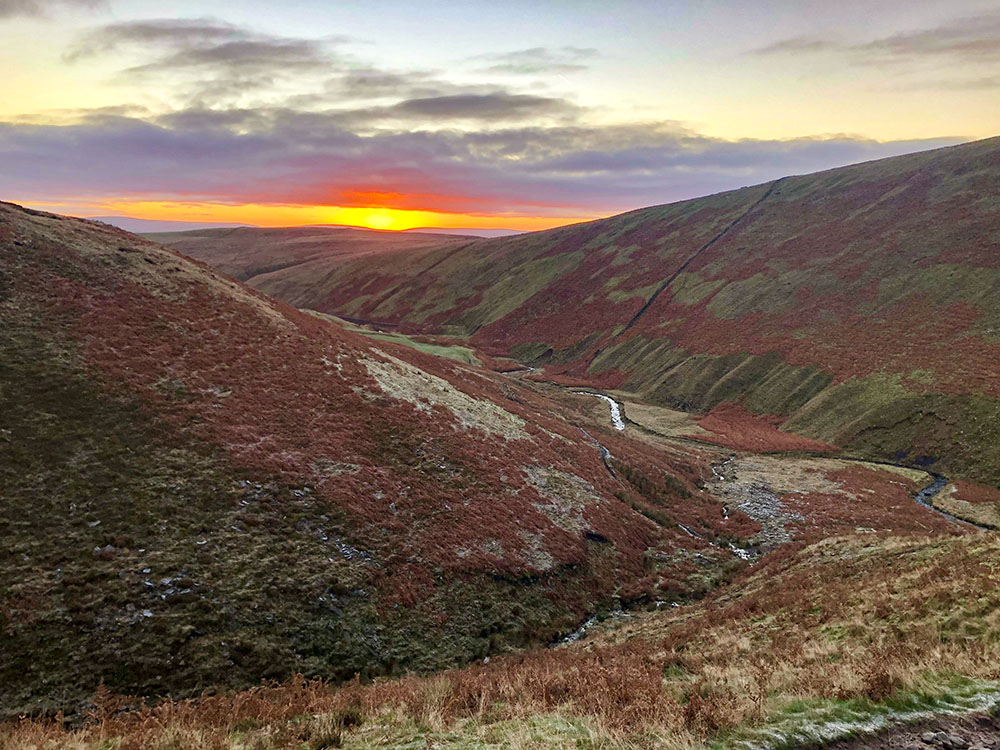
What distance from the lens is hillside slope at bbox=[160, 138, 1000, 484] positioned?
60.5 m

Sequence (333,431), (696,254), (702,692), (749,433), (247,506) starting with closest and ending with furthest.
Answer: (702,692)
(247,506)
(333,431)
(749,433)
(696,254)

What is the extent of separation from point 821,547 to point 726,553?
5.48 m

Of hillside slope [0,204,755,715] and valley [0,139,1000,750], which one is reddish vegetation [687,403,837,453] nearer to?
valley [0,139,1000,750]

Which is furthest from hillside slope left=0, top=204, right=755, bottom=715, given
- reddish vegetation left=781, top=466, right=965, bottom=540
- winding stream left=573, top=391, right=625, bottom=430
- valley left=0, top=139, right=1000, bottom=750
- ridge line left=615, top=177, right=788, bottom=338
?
ridge line left=615, top=177, right=788, bottom=338

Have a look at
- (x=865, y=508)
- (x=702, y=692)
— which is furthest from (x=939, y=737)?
(x=865, y=508)

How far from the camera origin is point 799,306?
90812 mm

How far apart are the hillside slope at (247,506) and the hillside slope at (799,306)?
34.7 meters

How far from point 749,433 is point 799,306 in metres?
36.0

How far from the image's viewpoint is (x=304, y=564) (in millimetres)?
21266

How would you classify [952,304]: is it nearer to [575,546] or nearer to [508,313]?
[575,546]

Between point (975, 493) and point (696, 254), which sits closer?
point (975, 493)

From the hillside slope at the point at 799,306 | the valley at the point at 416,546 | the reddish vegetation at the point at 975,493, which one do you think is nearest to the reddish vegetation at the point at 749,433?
the valley at the point at 416,546

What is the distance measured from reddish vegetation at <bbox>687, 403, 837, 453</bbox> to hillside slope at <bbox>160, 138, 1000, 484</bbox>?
69.8 inches

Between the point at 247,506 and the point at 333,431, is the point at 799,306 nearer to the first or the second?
the point at 333,431
